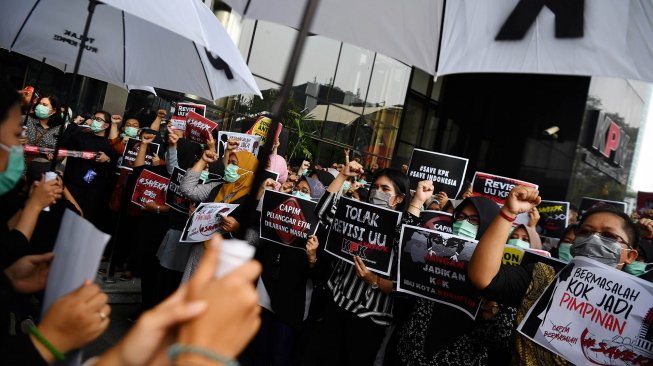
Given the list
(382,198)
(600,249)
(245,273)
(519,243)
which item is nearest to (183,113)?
(382,198)

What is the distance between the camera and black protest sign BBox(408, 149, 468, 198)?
6738 mm

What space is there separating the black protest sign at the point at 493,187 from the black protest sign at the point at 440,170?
285mm

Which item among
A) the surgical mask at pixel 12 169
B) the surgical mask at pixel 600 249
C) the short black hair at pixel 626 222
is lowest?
the surgical mask at pixel 12 169

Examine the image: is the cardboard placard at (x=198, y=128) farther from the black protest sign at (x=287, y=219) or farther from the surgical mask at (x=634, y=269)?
the surgical mask at (x=634, y=269)

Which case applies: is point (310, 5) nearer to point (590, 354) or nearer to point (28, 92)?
point (590, 354)

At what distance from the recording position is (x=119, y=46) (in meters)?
4.73

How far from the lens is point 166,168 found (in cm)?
588

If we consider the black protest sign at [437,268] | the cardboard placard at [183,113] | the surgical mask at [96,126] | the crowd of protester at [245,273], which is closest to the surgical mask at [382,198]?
the crowd of protester at [245,273]

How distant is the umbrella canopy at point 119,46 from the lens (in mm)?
4555

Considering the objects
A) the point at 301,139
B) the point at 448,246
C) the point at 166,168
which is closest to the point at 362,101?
the point at 301,139

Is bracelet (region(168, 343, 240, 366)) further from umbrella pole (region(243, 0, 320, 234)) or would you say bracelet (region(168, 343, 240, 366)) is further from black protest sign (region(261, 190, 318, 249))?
black protest sign (region(261, 190, 318, 249))

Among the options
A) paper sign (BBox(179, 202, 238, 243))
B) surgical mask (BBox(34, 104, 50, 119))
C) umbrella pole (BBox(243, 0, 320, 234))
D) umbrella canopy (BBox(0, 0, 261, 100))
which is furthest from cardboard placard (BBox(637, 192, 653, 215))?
surgical mask (BBox(34, 104, 50, 119))

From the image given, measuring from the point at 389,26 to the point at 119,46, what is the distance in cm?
279

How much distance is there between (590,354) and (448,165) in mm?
4578
